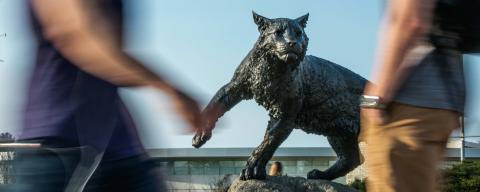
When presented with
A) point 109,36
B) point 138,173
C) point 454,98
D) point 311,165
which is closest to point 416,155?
point 454,98

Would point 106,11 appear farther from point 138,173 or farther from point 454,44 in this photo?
point 454,44

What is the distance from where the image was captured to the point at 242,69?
9398mm

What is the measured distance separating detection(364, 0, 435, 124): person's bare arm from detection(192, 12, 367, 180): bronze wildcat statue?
6.44m

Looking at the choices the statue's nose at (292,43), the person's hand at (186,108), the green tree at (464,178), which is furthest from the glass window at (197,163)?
the person's hand at (186,108)

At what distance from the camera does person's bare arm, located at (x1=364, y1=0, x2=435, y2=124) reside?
2.21 metres

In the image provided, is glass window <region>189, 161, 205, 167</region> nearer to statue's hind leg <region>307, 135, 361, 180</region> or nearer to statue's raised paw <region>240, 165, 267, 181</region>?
statue's hind leg <region>307, 135, 361, 180</region>

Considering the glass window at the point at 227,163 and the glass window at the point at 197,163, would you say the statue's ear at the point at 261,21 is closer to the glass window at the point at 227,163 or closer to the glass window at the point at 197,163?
the glass window at the point at 227,163

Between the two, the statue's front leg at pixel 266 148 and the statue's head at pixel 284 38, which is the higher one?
the statue's head at pixel 284 38

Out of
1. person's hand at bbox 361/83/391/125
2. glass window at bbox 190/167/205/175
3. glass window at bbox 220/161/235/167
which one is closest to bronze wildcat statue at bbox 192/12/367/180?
person's hand at bbox 361/83/391/125

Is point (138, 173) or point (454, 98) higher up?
point (454, 98)

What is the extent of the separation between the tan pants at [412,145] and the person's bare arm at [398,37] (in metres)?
0.07

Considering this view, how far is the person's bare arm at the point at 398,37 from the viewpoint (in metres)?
2.21

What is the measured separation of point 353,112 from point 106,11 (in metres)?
7.99

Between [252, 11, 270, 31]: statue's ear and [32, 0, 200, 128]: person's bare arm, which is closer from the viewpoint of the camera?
[32, 0, 200, 128]: person's bare arm
